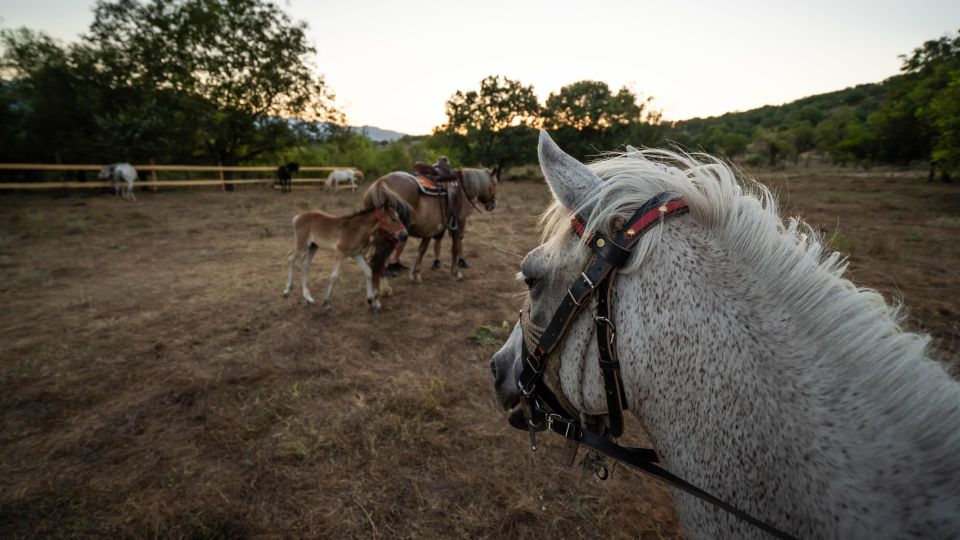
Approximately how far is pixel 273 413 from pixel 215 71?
24.9 meters

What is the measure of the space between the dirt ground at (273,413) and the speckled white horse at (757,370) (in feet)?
5.85

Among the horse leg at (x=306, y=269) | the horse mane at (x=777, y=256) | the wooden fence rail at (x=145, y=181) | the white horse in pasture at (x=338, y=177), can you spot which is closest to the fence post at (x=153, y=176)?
the wooden fence rail at (x=145, y=181)

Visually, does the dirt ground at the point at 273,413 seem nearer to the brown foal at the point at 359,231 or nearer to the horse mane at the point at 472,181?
the brown foal at the point at 359,231

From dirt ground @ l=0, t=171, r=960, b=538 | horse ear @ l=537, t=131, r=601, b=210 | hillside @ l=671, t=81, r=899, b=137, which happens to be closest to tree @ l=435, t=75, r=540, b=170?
dirt ground @ l=0, t=171, r=960, b=538

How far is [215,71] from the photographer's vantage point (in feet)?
65.5

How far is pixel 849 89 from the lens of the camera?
82.9 metres

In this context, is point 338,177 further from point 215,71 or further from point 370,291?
point 370,291

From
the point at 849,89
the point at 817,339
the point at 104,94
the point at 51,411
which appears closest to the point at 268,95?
the point at 104,94

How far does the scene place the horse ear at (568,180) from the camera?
1.27 meters

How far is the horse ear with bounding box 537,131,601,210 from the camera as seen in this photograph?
127 centimetres

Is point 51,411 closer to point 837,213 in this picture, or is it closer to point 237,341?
point 237,341

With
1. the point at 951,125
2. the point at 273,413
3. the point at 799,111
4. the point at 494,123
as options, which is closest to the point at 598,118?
the point at 494,123

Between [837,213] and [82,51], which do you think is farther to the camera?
[82,51]

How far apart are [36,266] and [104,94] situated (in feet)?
56.1
